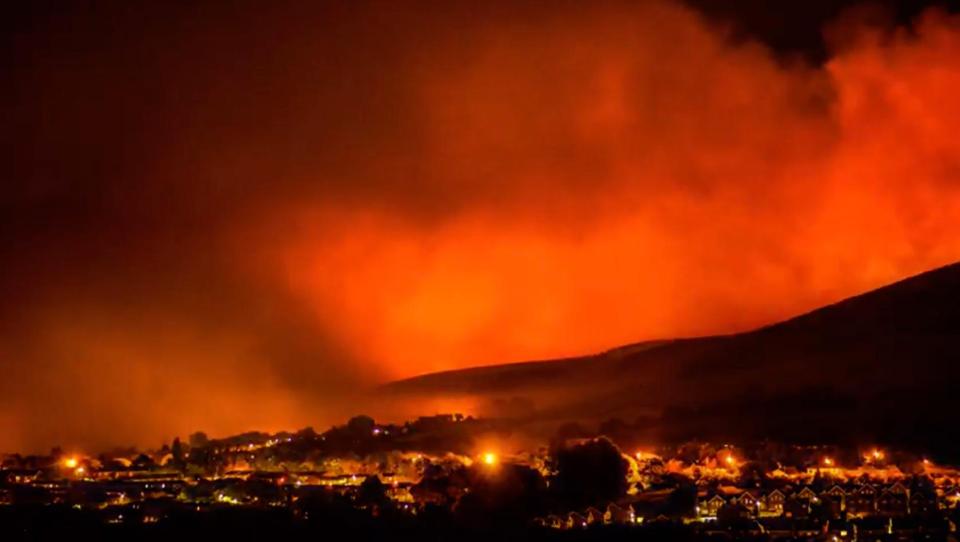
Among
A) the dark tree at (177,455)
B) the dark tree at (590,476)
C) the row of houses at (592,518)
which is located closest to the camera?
the row of houses at (592,518)

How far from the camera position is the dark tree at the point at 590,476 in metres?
24.9

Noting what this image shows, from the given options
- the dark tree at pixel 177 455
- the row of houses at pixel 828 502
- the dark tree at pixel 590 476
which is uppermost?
the dark tree at pixel 177 455

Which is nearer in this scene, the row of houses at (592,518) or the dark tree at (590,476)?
the row of houses at (592,518)

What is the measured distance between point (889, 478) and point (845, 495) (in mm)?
2225

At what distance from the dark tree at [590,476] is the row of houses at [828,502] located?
176 cm

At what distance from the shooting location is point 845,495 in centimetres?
2459

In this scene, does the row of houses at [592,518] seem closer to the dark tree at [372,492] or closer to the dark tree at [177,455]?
the dark tree at [372,492]

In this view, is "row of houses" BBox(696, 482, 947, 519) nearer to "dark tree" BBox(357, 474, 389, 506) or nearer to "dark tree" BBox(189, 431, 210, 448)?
"dark tree" BBox(357, 474, 389, 506)

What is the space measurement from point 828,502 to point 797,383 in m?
13.4

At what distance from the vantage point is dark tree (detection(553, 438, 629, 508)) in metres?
24.9

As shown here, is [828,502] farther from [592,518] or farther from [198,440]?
[198,440]

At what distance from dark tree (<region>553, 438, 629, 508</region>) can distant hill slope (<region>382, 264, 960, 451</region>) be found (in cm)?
769

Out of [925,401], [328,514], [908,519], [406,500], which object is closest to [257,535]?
[328,514]

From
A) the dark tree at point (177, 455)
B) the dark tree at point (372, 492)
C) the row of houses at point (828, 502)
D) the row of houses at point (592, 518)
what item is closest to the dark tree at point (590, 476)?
the row of houses at point (592, 518)
